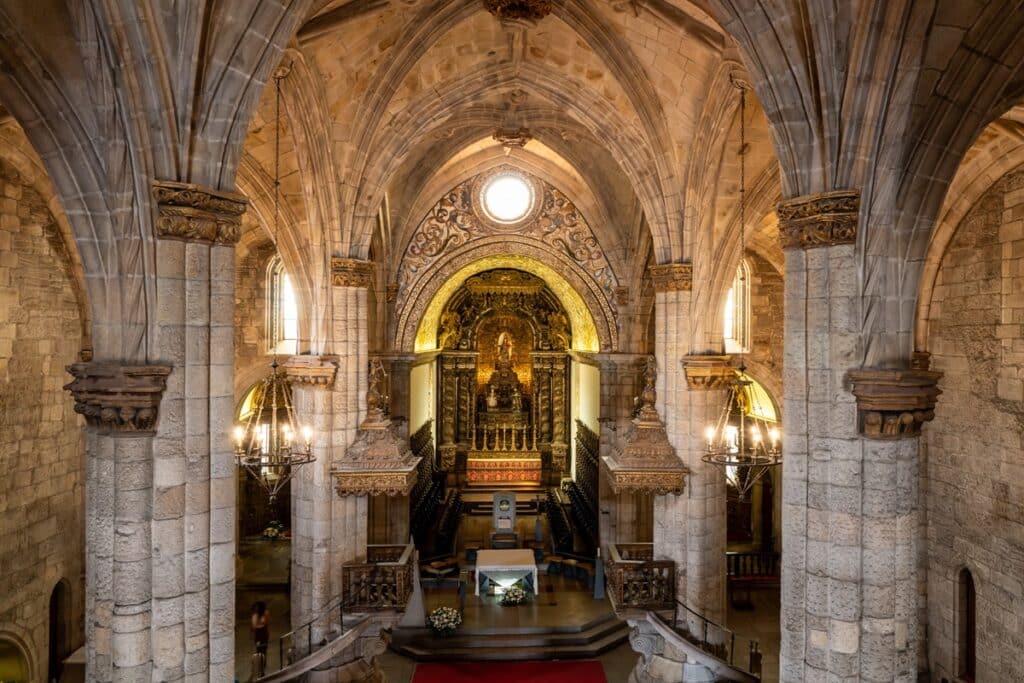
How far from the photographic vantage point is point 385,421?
11.8 meters

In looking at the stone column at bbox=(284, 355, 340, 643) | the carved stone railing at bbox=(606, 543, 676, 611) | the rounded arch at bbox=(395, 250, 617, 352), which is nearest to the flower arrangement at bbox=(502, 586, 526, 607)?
the carved stone railing at bbox=(606, 543, 676, 611)

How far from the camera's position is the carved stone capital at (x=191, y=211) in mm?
6059

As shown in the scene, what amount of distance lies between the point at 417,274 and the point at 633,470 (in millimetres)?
9228

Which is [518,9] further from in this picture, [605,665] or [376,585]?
[605,665]

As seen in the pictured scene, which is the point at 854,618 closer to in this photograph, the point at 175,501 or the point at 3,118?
the point at 175,501

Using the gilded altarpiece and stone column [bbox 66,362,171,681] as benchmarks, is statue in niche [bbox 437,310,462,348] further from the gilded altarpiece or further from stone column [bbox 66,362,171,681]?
stone column [bbox 66,362,171,681]

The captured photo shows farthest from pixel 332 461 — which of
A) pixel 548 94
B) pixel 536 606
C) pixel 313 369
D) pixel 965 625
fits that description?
pixel 965 625

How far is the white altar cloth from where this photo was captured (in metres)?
15.4

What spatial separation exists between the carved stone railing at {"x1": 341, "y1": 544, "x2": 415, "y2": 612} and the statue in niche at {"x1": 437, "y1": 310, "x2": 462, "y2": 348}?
13465 mm

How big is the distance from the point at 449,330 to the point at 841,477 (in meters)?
19.7

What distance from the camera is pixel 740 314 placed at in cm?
1859

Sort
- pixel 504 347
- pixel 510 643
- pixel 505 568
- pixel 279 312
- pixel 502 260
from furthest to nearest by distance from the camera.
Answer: pixel 504 347
pixel 502 260
pixel 279 312
pixel 505 568
pixel 510 643

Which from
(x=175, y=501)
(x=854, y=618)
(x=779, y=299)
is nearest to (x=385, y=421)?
(x=175, y=501)

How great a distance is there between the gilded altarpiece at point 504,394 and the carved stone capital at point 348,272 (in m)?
12.7
